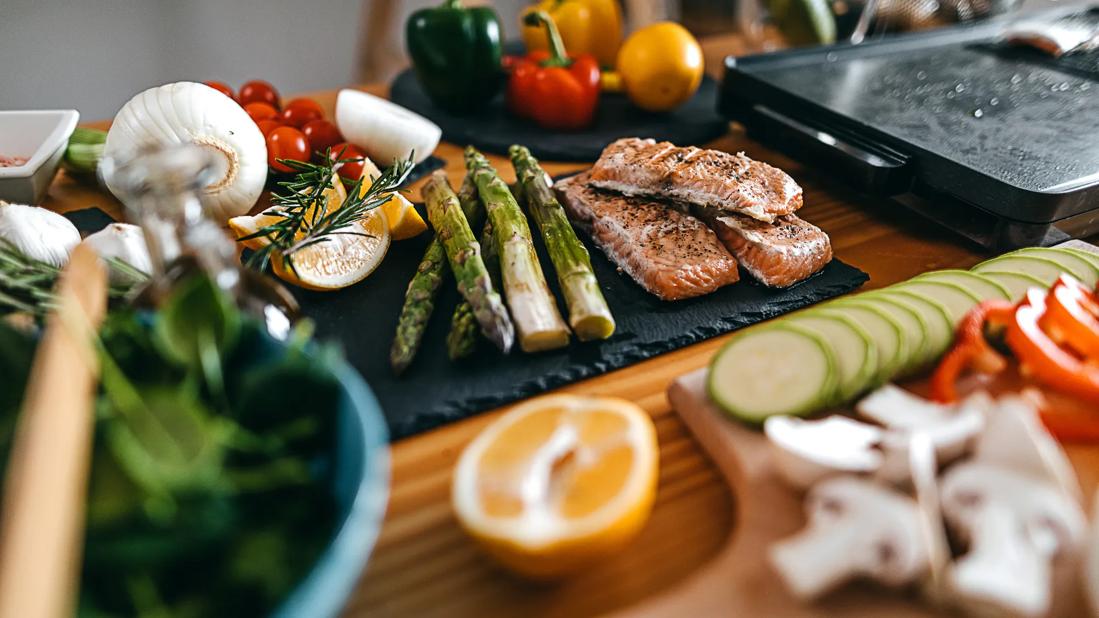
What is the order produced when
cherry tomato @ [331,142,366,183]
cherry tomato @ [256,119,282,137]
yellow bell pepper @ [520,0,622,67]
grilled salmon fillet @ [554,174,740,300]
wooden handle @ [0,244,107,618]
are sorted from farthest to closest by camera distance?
yellow bell pepper @ [520,0,622,67] → cherry tomato @ [256,119,282,137] → cherry tomato @ [331,142,366,183] → grilled salmon fillet @ [554,174,740,300] → wooden handle @ [0,244,107,618]

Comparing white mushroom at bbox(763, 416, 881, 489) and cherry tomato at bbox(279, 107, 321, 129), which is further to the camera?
cherry tomato at bbox(279, 107, 321, 129)

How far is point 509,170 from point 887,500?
1.71 m

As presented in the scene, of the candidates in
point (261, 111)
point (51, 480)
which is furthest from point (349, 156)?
point (51, 480)

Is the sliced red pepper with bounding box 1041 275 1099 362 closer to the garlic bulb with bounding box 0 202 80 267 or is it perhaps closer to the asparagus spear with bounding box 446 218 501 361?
the asparagus spear with bounding box 446 218 501 361

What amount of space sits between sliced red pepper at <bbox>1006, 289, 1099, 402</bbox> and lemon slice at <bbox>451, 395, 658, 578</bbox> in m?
0.77

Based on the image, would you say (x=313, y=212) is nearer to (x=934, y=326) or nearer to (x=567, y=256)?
(x=567, y=256)

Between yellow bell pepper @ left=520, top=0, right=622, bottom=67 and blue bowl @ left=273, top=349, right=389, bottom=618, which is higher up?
yellow bell pepper @ left=520, top=0, right=622, bottom=67

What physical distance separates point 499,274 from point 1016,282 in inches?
44.6

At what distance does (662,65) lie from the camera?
259 cm

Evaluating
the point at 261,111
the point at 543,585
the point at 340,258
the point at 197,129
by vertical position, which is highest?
the point at 197,129

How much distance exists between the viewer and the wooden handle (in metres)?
0.63

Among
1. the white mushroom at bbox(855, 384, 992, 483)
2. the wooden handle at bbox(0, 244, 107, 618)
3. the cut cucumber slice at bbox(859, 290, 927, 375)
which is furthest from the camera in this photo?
the cut cucumber slice at bbox(859, 290, 927, 375)

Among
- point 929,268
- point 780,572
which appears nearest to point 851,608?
point 780,572

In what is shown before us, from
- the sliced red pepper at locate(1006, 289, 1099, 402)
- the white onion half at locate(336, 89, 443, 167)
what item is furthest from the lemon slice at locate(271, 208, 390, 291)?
the sliced red pepper at locate(1006, 289, 1099, 402)
